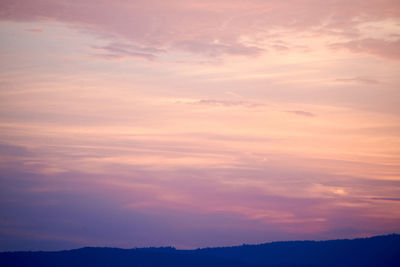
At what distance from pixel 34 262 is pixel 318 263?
2062 inches

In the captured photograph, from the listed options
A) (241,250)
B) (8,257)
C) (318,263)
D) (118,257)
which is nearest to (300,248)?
(318,263)

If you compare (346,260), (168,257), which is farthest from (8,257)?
(346,260)

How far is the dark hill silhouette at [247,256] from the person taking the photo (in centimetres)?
10688

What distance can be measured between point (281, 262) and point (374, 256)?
55.7 ft

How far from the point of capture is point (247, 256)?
117 meters

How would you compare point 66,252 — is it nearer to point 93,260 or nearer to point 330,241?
point 93,260

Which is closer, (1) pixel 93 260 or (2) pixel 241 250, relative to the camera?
(1) pixel 93 260

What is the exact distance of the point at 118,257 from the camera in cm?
11388

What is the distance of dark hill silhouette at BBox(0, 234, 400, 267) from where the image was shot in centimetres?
10688

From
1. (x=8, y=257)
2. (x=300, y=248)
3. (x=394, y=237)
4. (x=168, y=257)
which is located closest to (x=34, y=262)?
(x=8, y=257)

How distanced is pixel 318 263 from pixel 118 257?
3792cm

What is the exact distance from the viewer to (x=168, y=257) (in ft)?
383

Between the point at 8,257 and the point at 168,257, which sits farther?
the point at 168,257

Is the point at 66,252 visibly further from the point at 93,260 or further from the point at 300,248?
the point at 300,248
